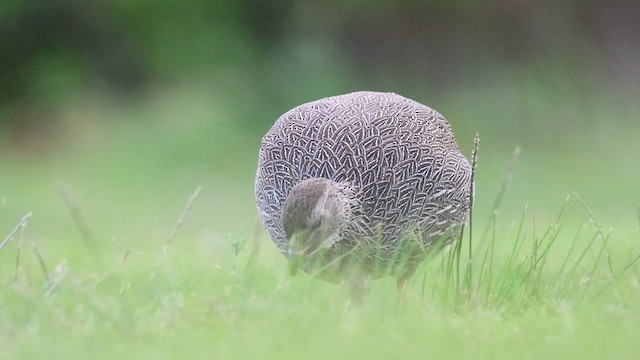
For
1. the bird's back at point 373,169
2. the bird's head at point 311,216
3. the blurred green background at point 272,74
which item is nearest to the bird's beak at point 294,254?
the bird's head at point 311,216

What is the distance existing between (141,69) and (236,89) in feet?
3.22

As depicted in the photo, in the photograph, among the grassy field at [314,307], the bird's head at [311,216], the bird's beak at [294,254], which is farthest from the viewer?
the bird's head at [311,216]

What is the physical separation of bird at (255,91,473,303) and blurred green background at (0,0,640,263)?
5.55 m

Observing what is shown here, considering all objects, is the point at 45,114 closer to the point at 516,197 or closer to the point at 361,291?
the point at 516,197

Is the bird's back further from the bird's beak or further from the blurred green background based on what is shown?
the blurred green background

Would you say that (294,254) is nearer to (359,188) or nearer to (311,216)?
(311,216)

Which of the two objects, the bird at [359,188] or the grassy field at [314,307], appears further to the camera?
the bird at [359,188]

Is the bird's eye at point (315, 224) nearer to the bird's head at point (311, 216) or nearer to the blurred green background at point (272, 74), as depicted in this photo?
the bird's head at point (311, 216)

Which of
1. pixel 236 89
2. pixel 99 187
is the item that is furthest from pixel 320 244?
pixel 236 89

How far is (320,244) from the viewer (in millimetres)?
4062

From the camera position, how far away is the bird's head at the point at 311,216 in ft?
13.2

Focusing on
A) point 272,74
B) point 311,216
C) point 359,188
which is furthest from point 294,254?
point 272,74

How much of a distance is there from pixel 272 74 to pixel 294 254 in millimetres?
7149

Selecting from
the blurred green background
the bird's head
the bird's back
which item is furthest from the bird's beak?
the blurred green background
